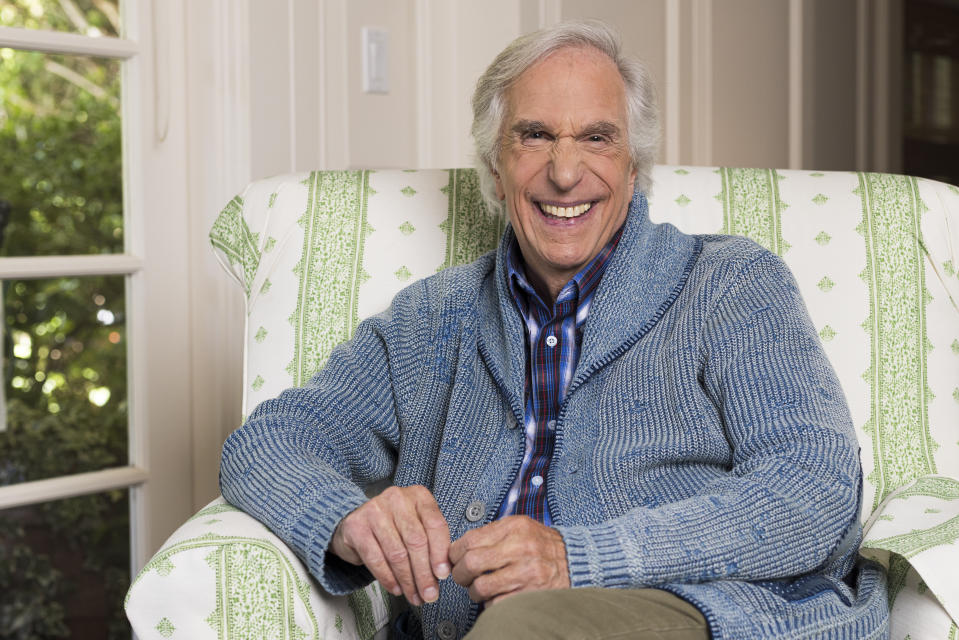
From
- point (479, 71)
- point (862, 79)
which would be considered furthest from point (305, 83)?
point (862, 79)

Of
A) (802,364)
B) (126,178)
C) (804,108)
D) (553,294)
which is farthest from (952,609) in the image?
(804,108)

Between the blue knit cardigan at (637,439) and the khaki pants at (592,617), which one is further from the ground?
the blue knit cardigan at (637,439)

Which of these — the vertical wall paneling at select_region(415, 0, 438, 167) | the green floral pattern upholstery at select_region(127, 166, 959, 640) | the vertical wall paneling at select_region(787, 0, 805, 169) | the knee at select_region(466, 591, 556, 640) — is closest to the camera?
the knee at select_region(466, 591, 556, 640)

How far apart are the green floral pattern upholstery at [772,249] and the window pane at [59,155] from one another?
57 cm

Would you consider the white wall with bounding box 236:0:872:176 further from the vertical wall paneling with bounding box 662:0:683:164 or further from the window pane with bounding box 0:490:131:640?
the window pane with bounding box 0:490:131:640

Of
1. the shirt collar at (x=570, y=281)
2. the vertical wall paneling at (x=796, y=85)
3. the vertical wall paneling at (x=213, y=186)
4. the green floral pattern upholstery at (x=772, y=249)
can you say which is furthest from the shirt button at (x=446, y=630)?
the vertical wall paneling at (x=796, y=85)

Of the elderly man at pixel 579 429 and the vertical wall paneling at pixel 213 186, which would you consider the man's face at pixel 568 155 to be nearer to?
the elderly man at pixel 579 429

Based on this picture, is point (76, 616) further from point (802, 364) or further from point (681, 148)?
point (681, 148)

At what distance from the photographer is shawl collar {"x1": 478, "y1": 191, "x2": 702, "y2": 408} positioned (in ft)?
4.65

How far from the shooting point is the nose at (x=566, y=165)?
57.6 inches

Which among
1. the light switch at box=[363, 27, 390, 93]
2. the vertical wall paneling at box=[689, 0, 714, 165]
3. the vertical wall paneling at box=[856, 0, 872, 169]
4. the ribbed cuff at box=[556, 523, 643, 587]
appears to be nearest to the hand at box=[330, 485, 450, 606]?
the ribbed cuff at box=[556, 523, 643, 587]

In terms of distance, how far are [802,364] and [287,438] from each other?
0.63 metres

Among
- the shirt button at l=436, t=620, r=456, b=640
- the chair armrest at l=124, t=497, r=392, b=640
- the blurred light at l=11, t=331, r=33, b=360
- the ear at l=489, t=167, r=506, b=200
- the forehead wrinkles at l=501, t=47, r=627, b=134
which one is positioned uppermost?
the forehead wrinkles at l=501, t=47, r=627, b=134

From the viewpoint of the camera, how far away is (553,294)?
156 cm
